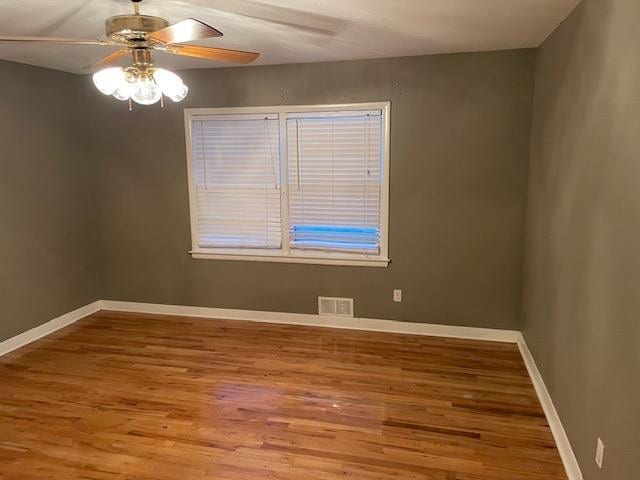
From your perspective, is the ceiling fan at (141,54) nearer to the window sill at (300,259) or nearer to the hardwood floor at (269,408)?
the hardwood floor at (269,408)

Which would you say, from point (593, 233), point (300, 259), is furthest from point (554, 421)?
point (300, 259)

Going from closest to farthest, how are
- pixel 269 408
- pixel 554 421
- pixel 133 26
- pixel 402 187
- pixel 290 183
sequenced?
pixel 133 26, pixel 554 421, pixel 269 408, pixel 402 187, pixel 290 183

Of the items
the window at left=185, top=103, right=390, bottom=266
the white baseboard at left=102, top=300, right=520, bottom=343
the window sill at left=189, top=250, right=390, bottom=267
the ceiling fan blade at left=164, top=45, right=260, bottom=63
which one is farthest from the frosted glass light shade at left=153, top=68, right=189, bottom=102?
the white baseboard at left=102, top=300, right=520, bottom=343

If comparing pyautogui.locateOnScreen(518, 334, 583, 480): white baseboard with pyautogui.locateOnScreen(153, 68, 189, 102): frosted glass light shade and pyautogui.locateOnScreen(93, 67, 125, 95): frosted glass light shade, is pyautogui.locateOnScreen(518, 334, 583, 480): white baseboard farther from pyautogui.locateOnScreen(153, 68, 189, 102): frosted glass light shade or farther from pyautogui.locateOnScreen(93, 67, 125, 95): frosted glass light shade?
pyautogui.locateOnScreen(93, 67, 125, 95): frosted glass light shade

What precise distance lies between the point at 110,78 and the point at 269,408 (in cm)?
217

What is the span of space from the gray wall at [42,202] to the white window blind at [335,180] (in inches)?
84.2

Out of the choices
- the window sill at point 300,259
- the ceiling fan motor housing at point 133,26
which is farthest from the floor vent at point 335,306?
the ceiling fan motor housing at point 133,26

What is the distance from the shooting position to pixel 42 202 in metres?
4.27

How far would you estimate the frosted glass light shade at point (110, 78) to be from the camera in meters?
2.27

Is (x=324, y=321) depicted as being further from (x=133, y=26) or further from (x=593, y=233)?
(x=133, y=26)

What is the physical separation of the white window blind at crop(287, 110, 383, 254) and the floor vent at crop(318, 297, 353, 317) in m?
0.48

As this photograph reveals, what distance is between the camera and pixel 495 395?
10.6ft

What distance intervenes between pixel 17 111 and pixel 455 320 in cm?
416

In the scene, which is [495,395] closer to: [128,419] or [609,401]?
[609,401]
